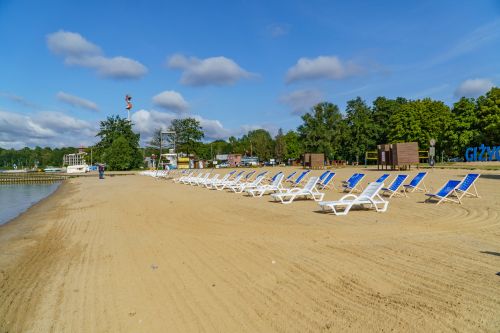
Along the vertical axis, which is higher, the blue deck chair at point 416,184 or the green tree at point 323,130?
the green tree at point 323,130

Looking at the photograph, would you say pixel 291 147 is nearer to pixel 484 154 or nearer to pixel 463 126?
pixel 463 126

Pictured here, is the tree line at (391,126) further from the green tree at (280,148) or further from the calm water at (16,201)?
the calm water at (16,201)

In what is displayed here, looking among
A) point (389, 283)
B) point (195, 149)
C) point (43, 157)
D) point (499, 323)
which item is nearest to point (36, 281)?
point (389, 283)

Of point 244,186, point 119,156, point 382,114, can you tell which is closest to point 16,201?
point 244,186

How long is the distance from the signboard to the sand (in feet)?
98.0

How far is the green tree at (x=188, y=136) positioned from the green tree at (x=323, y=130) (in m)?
21.3

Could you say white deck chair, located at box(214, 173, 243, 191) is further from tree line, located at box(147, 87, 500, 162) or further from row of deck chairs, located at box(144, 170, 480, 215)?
tree line, located at box(147, 87, 500, 162)

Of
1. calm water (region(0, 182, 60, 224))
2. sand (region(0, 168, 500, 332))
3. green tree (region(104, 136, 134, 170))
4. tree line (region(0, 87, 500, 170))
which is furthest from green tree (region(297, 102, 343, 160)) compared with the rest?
sand (region(0, 168, 500, 332))

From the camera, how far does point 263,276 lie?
4.59 m

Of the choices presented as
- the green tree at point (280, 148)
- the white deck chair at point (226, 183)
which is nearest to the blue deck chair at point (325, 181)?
the white deck chair at point (226, 183)

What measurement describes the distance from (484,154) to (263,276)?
38.4 meters

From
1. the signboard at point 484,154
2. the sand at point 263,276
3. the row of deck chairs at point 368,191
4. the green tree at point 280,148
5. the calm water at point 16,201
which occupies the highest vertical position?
the green tree at point 280,148

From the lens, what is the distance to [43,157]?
15200 cm

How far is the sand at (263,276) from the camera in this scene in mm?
3385
